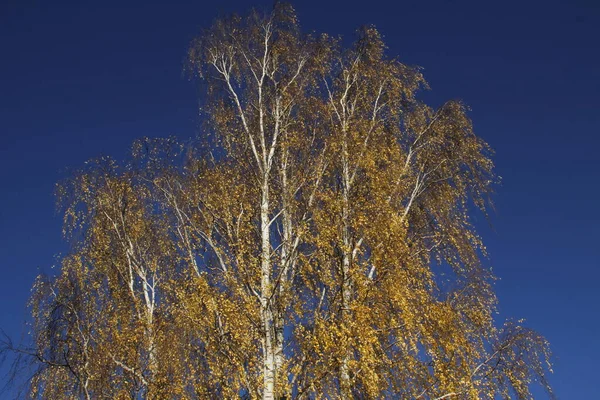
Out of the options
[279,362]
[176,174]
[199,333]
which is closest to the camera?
[279,362]

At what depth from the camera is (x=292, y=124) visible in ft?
63.2

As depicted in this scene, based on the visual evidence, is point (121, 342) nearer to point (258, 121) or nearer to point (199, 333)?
point (199, 333)

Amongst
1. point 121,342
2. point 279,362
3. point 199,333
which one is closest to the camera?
point 279,362

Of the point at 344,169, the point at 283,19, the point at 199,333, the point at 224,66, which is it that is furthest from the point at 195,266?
the point at 283,19

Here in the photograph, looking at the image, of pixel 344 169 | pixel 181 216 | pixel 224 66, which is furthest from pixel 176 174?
pixel 344 169

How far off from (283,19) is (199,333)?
9.47 metres

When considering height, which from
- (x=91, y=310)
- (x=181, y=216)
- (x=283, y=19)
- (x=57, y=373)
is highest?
(x=283, y=19)

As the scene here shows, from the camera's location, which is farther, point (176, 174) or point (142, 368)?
Result: point (176, 174)

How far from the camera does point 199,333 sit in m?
15.8

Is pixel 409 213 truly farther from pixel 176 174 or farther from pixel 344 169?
pixel 176 174

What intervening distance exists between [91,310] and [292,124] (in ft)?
23.7

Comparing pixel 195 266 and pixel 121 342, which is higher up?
pixel 195 266

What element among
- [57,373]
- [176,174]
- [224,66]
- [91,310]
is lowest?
[57,373]

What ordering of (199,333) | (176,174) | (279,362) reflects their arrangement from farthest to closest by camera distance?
(176,174)
(199,333)
(279,362)
